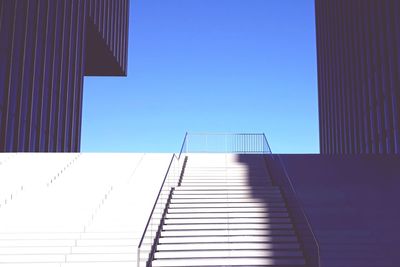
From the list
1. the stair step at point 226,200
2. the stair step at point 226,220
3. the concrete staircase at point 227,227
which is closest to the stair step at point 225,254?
the concrete staircase at point 227,227

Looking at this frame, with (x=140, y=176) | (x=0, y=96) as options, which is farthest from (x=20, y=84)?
(x=140, y=176)

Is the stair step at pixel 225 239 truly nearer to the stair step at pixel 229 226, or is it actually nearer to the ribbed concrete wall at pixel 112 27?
the stair step at pixel 229 226

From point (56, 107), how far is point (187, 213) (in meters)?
17.6

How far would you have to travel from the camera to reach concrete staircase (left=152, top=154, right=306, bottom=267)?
29.7ft

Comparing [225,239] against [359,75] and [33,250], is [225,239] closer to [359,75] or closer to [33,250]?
[33,250]

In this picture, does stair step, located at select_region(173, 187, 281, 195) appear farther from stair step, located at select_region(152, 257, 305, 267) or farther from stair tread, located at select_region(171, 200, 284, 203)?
stair step, located at select_region(152, 257, 305, 267)

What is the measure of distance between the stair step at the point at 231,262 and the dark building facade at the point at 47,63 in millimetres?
13966

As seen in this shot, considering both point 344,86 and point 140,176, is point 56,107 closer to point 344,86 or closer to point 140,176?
point 140,176

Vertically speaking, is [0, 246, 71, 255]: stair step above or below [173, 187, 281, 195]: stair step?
below

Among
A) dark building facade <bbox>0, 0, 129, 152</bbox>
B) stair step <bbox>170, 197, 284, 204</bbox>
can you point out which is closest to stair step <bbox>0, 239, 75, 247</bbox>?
stair step <bbox>170, 197, 284, 204</bbox>

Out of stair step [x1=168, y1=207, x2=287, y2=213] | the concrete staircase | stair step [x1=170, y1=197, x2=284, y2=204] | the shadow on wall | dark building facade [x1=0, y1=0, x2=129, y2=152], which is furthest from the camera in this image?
dark building facade [x1=0, y1=0, x2=129, y2=152]

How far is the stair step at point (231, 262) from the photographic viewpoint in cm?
882

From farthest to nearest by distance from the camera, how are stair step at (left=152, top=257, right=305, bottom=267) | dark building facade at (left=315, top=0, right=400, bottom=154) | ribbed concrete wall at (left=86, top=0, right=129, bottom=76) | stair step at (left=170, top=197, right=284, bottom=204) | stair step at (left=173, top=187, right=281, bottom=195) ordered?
1. ribbed concrete wall at (left=86, top=0, right=129, bottom=76)
2. dark building facade at (left=315, top=0, right=400, bottom=154)
3. stair step at (left=173, top=187, right=281, bottom=195)
4. stair step at (left=170, top=197, right=284, bottom=204)
5. stair step at (left=152, top=257, right=305, bottom=267)

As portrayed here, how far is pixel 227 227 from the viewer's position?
10.3 meters
